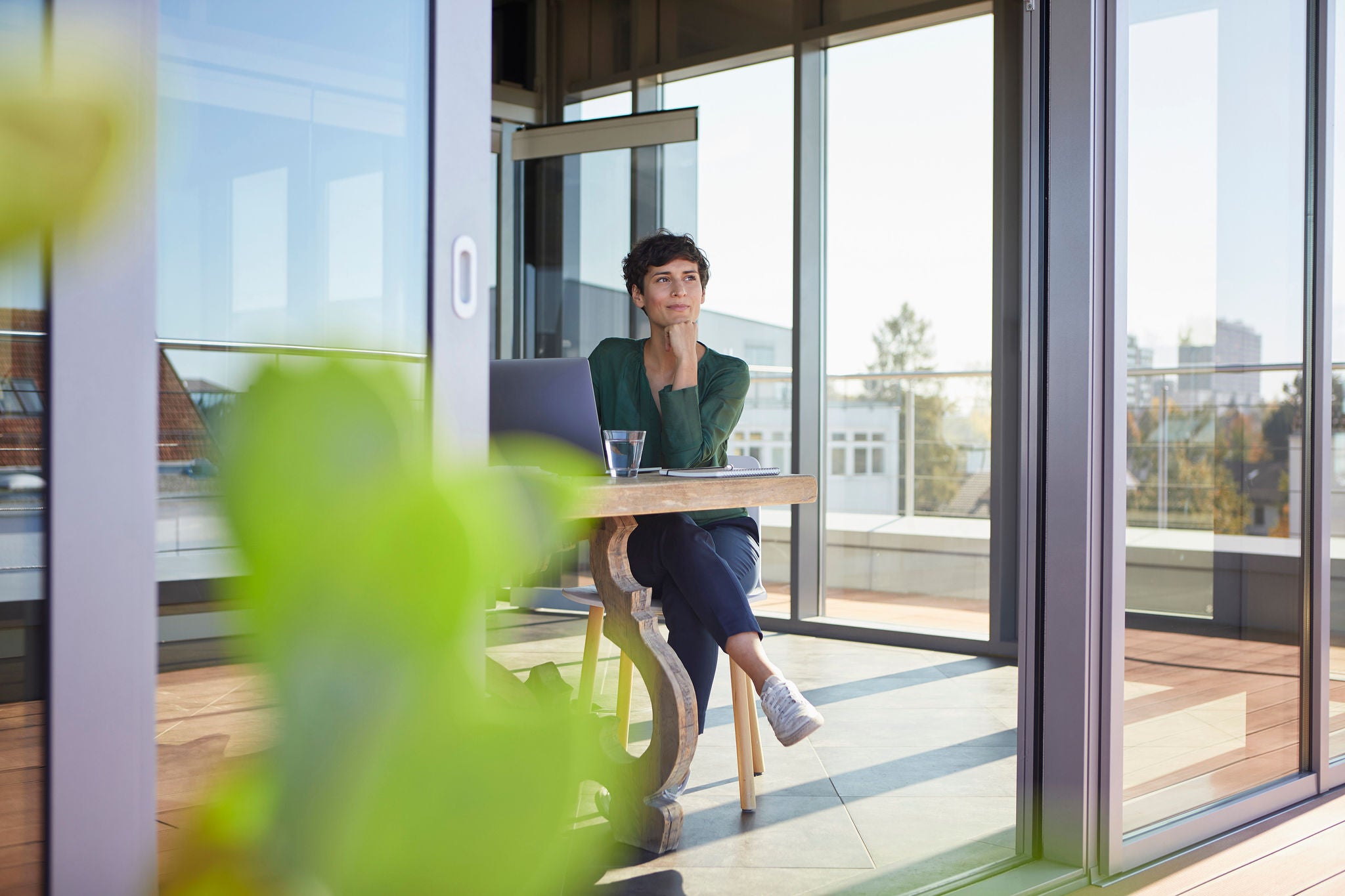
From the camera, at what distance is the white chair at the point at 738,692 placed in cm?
228

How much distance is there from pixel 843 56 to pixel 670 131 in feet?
2.45

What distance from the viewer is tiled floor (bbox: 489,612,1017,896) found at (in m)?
1.99

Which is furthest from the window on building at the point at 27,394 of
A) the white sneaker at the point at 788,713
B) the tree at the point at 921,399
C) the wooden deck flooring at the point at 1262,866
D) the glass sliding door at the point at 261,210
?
the tree at the point at 921,399

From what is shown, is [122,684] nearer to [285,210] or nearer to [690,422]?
[285,210]

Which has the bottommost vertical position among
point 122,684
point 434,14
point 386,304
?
point 122,684

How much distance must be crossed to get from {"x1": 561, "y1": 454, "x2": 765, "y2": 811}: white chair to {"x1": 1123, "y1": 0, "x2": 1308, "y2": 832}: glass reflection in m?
0.73

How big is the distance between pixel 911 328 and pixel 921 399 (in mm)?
355

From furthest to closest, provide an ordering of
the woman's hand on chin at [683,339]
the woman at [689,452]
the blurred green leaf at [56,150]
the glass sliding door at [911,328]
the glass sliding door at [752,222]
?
the glass sliding door at [752,222], the glass sliding door at [911,328], the woman's hand on chin at [683,339], the woman at [689,452], the blurred green leaf at [56,150]

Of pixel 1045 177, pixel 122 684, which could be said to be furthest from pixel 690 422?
pixel 122 684

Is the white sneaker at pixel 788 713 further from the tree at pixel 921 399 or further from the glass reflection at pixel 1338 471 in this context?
the tree at pixel 921 399

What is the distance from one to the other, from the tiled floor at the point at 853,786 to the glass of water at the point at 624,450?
417 mm

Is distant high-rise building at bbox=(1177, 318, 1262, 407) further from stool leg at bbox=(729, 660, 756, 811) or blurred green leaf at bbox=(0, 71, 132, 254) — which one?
blurred green leaf at bbox=(0, 71, 132, 254)

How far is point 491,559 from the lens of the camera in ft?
0.93

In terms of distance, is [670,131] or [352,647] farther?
[670,131]
